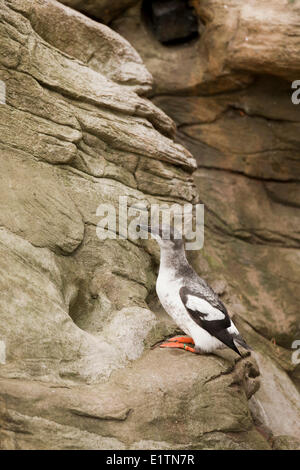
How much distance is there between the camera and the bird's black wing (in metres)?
5.55

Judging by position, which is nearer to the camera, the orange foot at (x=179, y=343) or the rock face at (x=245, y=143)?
the orange foot at (x=179, y=343)

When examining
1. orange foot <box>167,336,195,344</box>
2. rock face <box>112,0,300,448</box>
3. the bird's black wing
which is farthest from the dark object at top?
orange foot <box>167,336,195,344</box>

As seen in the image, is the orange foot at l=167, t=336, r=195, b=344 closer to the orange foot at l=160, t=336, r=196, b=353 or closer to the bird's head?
the orange foot at l=160, t=336, r=196, b=353

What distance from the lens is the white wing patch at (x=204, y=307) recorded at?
5.64 m

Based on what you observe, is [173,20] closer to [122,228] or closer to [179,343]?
[122,228]

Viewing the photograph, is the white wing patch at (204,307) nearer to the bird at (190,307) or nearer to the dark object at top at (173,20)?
the bird at (190,307)

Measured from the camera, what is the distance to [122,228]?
695cm

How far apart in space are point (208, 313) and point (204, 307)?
0.26 feet

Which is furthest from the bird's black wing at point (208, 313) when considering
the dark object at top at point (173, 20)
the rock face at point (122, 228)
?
the dark object at top at point (173, 20)

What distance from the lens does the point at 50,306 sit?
205 inches

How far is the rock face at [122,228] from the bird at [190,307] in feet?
0.74

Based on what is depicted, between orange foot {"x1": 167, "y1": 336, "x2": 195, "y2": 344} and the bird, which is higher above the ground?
the bird

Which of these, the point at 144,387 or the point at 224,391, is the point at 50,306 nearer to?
the point at 144,387

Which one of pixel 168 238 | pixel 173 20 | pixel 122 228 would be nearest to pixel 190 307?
pixel 168 238
